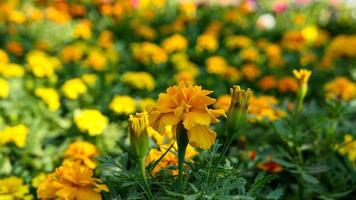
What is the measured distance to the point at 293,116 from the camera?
6.37 feet

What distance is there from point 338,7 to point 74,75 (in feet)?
13.0

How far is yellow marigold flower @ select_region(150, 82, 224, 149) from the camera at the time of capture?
1.24 m

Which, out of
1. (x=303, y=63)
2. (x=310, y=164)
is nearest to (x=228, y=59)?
(x=303, y=63)

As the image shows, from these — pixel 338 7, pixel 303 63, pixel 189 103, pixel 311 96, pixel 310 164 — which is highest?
pixel 338 7

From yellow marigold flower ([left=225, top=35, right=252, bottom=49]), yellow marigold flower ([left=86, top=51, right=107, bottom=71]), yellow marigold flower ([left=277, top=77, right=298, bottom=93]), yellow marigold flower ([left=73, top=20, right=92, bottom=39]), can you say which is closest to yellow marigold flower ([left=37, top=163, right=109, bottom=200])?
yellow marigold flower ([left=86, top=51, right=107, bottom=71])

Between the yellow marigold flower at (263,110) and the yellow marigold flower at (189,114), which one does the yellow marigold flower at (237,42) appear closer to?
the yellow marigold flower at (263,110)

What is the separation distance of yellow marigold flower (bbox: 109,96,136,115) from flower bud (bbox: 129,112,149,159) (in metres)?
1.23

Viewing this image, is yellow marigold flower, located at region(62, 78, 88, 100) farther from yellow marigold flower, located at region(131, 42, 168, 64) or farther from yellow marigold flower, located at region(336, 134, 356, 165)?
yellow marigold flower, located at region(336, 134, 356, 165)

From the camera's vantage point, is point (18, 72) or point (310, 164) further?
point (18, 72)

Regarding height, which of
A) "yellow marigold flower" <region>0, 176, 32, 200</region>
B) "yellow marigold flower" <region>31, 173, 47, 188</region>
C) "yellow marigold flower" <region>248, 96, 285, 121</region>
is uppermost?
"yellow marigold flower" <region>248, 96, 285, 121</region>

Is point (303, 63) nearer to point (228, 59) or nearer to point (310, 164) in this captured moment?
point (228, 59)

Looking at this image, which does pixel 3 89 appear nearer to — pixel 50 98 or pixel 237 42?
pixel 50 98

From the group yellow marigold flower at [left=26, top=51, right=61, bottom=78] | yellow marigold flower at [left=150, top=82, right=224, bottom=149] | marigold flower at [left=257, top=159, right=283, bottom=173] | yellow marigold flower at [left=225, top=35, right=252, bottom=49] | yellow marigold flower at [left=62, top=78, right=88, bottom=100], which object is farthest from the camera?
yellow marigold flower at [left=225, top=35, right=252, bottom=49]

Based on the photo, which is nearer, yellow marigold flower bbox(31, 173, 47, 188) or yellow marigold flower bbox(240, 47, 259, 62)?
yellow marigold flower bbox(31, 173, 47, 188)
